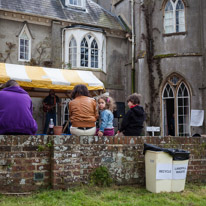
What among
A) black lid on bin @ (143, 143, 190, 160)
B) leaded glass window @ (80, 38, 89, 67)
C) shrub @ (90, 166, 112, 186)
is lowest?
shrub @ (90, 166, 112, 186)

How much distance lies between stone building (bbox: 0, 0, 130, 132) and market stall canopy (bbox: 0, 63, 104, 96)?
16.8 feet

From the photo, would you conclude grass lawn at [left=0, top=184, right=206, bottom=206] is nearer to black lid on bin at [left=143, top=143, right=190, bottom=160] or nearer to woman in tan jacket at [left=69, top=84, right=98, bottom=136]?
black lid on bin at [left=143, top=143, right=190, bottom=160]

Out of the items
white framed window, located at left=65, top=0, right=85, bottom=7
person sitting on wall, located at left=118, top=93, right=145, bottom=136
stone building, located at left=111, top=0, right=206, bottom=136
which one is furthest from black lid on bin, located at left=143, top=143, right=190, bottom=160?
white framed window, located at left=65, top=0, right=85, bottom=7

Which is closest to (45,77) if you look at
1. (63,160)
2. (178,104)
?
(63,160)

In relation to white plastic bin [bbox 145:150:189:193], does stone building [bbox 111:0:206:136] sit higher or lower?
higher

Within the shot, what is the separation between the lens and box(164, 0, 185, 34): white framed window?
15586 millimetres

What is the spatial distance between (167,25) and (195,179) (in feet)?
37.8

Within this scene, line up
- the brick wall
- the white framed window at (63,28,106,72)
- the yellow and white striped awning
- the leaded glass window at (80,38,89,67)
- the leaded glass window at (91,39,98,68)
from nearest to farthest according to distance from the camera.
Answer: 1. the brick wall
2. the yellow and white striped awning
3. the white framed window at (63,28,106,72)
4. the leaded glass window at (80,38,89,67)
5. the leaded glass window at (91,39,98,68)

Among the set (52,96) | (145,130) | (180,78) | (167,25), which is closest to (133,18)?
(167,25)

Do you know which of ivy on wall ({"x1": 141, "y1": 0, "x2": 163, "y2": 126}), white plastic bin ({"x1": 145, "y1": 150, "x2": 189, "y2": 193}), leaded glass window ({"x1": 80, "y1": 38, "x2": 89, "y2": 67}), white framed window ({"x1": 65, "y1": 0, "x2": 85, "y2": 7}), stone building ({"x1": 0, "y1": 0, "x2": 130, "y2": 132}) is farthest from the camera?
white framed window ({"x1": 65, "y1": 0, "x2": 85, "y2": 7})

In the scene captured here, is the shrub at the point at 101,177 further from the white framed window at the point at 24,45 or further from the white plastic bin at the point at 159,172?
the white framed window at the point at 24,45

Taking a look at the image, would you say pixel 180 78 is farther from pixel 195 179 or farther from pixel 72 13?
pixel 195 179

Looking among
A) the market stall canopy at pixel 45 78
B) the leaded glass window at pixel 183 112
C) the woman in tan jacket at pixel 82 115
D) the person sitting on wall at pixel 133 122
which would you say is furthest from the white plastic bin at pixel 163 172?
the leaded glass window at pixel 183 112

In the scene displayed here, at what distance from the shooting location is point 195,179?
5961 mm
